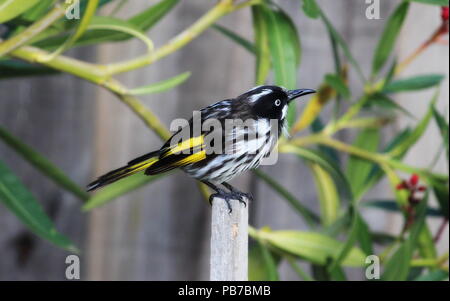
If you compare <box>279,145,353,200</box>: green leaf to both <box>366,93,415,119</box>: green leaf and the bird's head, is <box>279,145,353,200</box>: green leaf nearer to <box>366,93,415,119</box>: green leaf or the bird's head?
<box>366,93,415,119</box>: green leaf

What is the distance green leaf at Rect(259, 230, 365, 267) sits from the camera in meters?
2.38

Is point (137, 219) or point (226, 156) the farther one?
point (137, 219)

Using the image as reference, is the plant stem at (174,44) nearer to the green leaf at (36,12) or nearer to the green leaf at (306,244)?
the green leaf at (36,12)

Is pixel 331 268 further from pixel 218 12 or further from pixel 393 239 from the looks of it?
pixel 218 12

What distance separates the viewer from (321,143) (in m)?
2.67

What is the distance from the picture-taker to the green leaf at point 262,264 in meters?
2.35

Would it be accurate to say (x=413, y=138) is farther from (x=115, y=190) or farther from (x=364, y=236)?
(x=115, y=190)

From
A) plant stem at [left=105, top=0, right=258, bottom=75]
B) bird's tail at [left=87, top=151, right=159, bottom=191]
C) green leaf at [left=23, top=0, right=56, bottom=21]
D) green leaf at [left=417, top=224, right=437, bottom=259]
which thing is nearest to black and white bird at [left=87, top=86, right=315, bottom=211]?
bird's tail at [left=87, top=151, right=159, bottom=191]

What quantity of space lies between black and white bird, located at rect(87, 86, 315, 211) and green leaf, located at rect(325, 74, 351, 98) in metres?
0.37

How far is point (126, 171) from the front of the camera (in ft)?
6.23

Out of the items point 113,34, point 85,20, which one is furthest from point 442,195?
point 85,20

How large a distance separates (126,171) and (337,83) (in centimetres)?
79

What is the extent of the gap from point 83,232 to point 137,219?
266 mm
